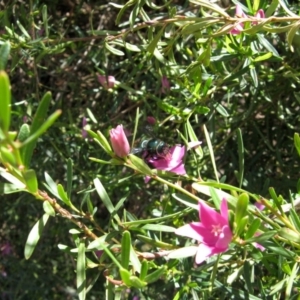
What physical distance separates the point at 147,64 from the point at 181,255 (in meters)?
0.81

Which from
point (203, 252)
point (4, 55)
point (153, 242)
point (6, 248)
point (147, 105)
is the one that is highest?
point (4, 55)

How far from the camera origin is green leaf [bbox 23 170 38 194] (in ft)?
2.06

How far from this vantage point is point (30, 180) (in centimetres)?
65

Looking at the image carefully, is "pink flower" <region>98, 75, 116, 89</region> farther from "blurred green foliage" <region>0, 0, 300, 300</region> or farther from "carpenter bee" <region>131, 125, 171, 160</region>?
"carpenter bee" <region>131, 125, 171, 160</region>

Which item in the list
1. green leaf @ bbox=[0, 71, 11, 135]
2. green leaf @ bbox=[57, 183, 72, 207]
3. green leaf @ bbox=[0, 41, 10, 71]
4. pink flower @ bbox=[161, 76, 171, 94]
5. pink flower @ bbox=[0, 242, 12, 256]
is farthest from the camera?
pink flower @ bbox=[0, 242, 12, 256]

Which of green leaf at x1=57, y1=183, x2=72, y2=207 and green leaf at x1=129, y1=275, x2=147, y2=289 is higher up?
green leaf at x1=57, y1=183, x2=72, y2=207

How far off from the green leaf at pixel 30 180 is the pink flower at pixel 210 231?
19cm

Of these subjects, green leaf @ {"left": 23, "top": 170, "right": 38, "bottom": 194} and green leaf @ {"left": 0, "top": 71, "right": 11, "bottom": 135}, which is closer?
green leaf @ {"left": 0, "top": 71, "right": 11, "bottom": 135}

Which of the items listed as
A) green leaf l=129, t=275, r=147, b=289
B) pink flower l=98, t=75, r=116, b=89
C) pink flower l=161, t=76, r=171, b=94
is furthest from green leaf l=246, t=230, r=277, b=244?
pink flower l=98, t=75, r=116, b=89

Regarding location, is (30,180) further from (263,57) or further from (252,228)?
(263,57)

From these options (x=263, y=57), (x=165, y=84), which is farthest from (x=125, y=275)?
(x=165, y=84)

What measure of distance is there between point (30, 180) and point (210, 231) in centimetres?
24

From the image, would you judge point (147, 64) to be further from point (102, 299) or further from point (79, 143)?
point (102, 299)

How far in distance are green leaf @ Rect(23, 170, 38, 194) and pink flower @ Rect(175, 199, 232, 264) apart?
193mm
